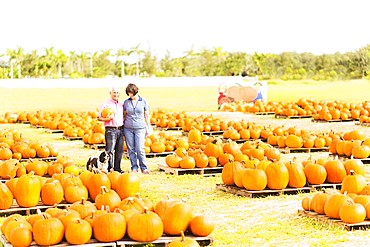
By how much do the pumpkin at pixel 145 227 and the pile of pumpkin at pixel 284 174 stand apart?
3.12 m

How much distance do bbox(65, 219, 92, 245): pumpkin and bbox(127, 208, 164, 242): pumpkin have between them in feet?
1.44

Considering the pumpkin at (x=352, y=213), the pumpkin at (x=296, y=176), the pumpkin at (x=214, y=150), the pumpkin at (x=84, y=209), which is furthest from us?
the pumpkin at (x=214, y=150)

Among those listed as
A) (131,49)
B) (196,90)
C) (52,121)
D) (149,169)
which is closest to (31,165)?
(149,169)

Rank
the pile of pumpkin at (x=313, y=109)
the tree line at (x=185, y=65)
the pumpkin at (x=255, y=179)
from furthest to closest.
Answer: the tree line at (x=185, y=65) < the pile of pumpkin at (x=313, y=109) < the pumpkin at (x=255, y=179)

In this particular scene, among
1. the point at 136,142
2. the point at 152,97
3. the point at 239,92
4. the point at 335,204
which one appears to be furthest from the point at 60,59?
the point at 335,204

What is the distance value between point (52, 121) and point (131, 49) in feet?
217

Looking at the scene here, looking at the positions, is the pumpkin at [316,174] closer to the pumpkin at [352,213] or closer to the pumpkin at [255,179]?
the pumpkin at [255,179]

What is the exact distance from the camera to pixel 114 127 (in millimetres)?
11789

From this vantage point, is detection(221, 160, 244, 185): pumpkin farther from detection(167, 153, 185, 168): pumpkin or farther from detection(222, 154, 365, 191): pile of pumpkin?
detection(167, 153, 185, 168): pumpkin

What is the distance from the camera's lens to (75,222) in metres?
6.64

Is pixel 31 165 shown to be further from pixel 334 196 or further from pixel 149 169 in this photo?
pixel 334 196

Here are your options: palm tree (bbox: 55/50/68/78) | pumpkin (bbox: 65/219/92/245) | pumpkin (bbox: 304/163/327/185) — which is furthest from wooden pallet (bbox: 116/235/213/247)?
palm tree (bbox: 55/50/68/78)

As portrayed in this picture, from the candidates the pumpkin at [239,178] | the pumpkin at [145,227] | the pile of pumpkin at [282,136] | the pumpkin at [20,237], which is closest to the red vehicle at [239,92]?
the pile of pumpkin at [282,136]

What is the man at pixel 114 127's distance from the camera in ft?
38.0
